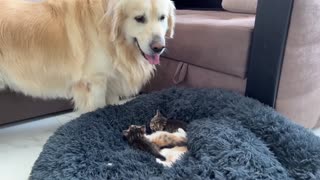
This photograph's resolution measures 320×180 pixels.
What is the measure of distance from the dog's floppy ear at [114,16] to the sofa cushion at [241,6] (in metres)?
0.86

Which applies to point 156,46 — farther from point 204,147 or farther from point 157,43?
point 204,147

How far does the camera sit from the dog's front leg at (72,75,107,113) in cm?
159

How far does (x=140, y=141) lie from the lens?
1.37 m

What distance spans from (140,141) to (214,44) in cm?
61

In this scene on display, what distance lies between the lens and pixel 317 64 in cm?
156

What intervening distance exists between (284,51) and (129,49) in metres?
0.68

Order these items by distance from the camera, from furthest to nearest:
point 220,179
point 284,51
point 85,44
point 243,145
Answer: point 85,44 < point 284,51 < point 243,145 < point 220,179

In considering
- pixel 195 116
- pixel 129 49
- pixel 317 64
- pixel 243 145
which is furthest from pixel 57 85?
pixel 317 64

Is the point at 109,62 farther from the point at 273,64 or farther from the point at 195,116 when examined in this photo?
the point at 273,64

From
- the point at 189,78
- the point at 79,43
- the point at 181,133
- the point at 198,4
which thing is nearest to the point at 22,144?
the point at 79,43

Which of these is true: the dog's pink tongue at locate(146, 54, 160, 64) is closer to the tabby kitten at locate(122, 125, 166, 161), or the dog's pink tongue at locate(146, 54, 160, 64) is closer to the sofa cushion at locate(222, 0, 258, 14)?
the tabby kitten at locate(122, 125, 166, 161)

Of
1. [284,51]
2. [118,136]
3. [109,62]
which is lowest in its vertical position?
[118,136]

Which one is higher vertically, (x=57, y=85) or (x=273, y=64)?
(x=273, y=64)

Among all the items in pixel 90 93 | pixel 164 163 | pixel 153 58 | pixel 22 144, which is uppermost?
pixel 153 58
